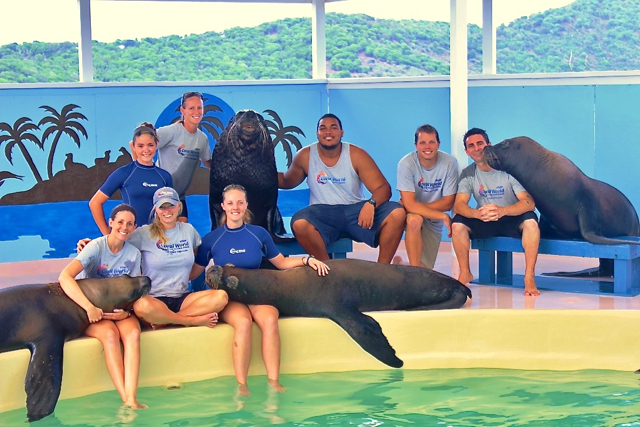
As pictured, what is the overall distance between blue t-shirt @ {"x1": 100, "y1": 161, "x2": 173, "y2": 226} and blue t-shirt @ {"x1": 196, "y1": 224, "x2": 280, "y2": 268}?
0.53m

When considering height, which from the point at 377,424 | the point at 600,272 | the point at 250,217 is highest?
the point at 250,217

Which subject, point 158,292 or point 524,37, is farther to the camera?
point 524,37

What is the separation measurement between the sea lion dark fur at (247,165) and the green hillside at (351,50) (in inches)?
91.1

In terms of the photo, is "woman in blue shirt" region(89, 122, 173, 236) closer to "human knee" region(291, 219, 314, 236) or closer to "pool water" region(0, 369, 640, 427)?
"human knee" region(291, 219, 314, 236)

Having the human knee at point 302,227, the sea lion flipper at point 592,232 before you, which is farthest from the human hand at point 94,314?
the sea lion flipper at point 592,232

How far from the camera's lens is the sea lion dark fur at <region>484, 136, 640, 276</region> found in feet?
19.8

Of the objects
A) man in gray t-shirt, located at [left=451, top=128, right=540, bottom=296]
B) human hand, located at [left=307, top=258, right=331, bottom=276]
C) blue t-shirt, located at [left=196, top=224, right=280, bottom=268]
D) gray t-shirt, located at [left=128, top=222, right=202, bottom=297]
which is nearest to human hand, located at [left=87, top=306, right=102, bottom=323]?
gray t-shirt, located at [left=128, top=222, right=202, bottom=297]

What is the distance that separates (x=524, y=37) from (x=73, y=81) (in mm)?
4468

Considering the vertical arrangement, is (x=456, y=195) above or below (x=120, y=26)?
below

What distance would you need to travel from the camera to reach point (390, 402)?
15.0ft

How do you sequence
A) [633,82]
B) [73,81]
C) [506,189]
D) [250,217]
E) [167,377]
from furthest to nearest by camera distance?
[73,81], [633,82], [506,189], [250,217], [167,377]

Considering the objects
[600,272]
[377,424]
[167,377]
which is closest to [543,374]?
[377,424]

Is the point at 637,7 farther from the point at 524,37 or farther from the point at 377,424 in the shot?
the point at 377,424

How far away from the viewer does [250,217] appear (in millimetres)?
5582
